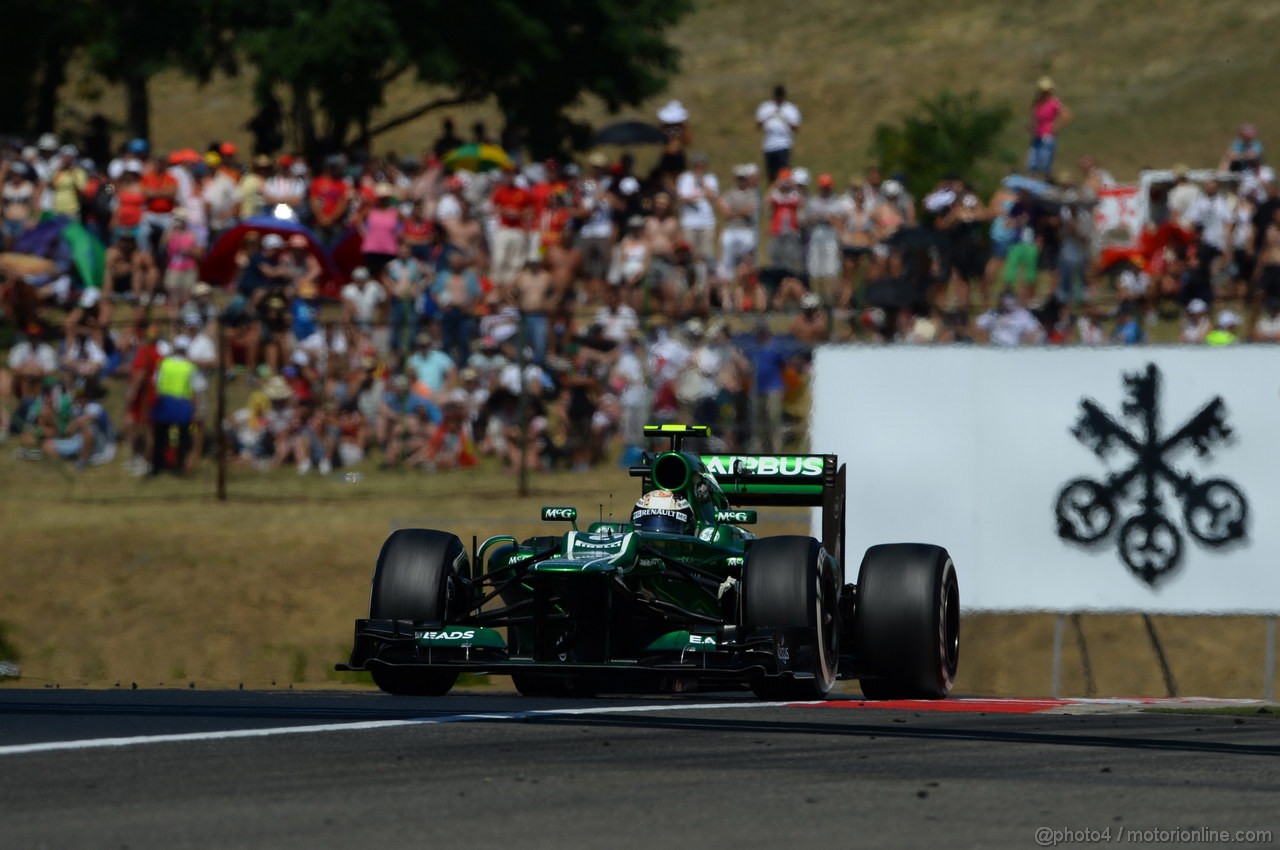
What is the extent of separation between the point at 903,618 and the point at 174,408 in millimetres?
11752

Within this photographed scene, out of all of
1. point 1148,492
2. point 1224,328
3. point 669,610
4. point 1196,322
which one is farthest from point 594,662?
point 1224,328

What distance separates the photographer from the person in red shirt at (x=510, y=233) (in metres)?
25.7

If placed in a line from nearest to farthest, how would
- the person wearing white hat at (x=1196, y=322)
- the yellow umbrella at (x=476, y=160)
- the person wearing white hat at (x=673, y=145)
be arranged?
the person wearing white hat at (x=1196, y=322)
the person wearing white hat at (x=673, y=145)
the yellow umbrella at (x=476, y=160)

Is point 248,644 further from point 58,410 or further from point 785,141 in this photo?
point 785,141

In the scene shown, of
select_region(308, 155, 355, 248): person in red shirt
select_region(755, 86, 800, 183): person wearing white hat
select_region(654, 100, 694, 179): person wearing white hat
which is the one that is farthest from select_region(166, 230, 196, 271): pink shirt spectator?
select_region(755, 86, 800, 183): person wearing white hat

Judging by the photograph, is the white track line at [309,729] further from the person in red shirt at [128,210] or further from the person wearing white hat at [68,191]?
the person wearing white hat at [68,191]

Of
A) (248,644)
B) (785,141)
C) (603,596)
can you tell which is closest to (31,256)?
A: (248,644)

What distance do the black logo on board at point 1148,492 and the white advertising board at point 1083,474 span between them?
1 cm

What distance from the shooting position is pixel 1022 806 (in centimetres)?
783

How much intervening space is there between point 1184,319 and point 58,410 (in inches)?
447

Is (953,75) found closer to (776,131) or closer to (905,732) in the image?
(776,131)

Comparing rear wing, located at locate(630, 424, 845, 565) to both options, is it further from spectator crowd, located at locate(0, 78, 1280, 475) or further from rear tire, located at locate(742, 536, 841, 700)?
spectator crowd, located at locate(0, 78, 1280, 475)

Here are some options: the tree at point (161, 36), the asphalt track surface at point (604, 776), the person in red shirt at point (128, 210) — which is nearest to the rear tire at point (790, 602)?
the asphalt track surface at point (604, 776)

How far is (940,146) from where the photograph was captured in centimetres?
4266
